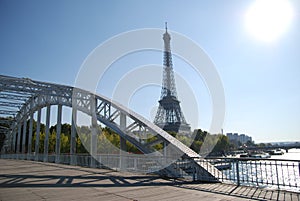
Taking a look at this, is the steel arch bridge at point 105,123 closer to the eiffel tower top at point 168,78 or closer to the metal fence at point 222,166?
the metal fence at point 222,166

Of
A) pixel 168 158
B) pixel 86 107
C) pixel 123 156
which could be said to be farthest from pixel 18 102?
pixel 168 158

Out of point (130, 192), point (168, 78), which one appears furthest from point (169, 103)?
point (130, 192)

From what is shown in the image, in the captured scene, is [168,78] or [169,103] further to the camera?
[169,103]

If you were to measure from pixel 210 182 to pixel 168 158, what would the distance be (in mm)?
2058

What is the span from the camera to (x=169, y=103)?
5950cm

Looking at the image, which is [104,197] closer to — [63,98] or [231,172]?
[231,172]

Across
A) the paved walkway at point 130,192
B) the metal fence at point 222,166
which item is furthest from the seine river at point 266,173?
the paved walkway at point 130,192

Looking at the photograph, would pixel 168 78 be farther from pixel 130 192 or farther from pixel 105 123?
pixel 130 192

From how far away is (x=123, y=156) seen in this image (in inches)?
443

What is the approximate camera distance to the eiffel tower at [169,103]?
57.5 m

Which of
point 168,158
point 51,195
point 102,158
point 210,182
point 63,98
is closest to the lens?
point 51,195

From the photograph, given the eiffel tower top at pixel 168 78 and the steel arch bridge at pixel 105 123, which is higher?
the eiffel tower top at pixel 168 78

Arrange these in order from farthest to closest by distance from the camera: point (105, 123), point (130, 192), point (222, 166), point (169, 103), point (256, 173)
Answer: point (169, 103)
point (105, 123)
point (222, 166)
point (256, 173)
point (130, 192)

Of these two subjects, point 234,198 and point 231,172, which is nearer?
point 234,198
